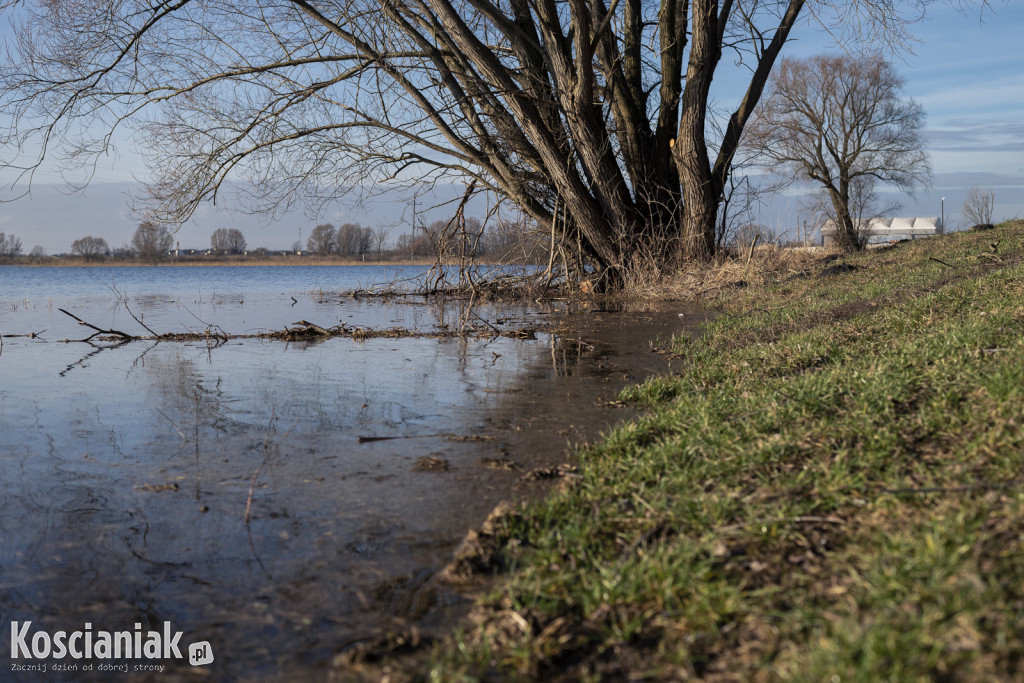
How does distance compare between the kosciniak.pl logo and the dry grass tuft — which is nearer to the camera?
the kosciniak.pl logo

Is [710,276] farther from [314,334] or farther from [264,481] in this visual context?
[264,481]

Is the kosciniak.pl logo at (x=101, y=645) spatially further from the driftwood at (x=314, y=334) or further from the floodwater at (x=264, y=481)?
the driftwood at (x=314, y=334)

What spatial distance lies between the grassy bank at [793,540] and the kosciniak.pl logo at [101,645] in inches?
38.6

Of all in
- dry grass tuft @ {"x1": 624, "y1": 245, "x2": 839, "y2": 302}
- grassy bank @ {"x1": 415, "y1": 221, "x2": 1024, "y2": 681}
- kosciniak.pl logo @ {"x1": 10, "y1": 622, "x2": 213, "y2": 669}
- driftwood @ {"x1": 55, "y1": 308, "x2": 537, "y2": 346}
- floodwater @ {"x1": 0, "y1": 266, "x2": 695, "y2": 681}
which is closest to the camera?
grassy bank @ {"x1": 415, "y1": 221, "x2": 1024, "y2": 681}

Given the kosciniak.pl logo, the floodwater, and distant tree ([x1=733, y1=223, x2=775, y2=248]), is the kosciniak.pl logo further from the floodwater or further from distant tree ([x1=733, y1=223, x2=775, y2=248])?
distant tree ([x1=733, y1=223, x2=775, y2=248])

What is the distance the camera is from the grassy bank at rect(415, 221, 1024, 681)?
2078mm

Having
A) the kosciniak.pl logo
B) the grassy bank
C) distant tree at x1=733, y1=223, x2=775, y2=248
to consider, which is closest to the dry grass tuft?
distant tree at x1=733, y1=223, x2=775, y2=248

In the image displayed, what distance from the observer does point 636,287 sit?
613 inches

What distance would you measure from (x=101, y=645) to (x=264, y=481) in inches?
63.5

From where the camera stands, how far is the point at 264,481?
4.21 metres

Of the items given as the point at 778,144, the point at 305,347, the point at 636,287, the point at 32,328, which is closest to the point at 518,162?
the point at 636,287

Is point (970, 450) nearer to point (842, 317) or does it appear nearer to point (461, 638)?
point (461, 638)

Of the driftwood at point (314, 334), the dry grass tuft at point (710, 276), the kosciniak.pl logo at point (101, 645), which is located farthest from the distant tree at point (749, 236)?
the kosciniak.pl logo at point (101, 645)

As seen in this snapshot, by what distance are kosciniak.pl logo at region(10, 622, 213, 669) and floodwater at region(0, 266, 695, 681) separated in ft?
0.11
